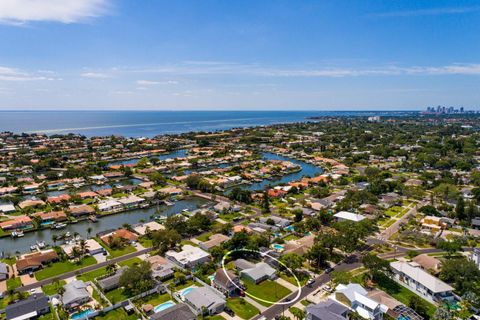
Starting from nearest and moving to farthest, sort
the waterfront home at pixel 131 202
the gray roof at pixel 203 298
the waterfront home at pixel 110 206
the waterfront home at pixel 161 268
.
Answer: the gray roof at pixel 203 298 < the waterfront home at pixel 161 268 < the waterfront home at pixel 110 206 < the waterfront home at pixel 131 202

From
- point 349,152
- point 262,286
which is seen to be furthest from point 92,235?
point 349,152

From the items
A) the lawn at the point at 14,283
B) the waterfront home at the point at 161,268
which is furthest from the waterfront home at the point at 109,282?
the lawn at the point at 14,283

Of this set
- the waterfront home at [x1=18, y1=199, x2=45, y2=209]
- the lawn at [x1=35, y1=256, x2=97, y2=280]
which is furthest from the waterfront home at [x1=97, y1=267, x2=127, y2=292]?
the waterfront home at [x1=18, y1=199, x2=45, y2=209]

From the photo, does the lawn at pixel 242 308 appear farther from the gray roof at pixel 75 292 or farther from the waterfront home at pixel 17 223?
the waterfront home at pixel 17 223

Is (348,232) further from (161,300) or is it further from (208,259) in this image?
(161,300)

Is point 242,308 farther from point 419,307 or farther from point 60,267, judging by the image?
point 60,267

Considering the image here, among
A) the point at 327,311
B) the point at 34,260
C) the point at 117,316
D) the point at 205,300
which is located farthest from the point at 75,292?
the point at 327,311
